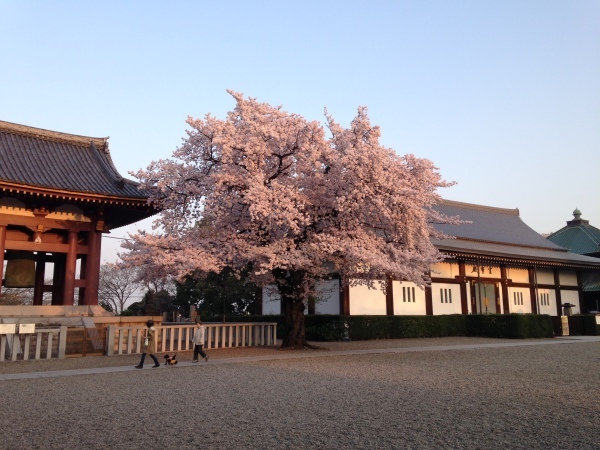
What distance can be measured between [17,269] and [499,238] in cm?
3182

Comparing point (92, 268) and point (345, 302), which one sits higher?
point (92, 268)

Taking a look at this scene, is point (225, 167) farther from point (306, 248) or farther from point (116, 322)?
point (116, 322)

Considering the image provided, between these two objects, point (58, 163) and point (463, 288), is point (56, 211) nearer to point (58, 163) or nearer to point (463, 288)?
point (58, 163)

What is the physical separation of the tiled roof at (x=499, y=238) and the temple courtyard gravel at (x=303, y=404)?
17111mm


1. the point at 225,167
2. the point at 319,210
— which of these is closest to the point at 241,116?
the point at 225,167

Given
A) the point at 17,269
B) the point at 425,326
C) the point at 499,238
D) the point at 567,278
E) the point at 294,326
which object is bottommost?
the point at 425,326

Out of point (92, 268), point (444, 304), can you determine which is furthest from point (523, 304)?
point (92, 268)

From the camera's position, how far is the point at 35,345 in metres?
17.4

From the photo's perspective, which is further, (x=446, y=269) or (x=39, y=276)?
(x=446, y=269)

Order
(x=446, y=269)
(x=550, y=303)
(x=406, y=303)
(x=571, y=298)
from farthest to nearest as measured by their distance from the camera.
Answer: (x=571, y=298) → (x=550, y=303) → (x=446, y=269) → (x=406, y=303)

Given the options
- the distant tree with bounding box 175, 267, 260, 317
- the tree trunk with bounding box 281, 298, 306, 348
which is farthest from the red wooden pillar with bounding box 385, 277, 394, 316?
the tree trunk with bounding box 281, 298, 306, 348

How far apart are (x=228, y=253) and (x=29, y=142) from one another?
13.4 metres

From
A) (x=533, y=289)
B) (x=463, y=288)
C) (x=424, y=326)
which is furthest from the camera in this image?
(x=533, y=289)

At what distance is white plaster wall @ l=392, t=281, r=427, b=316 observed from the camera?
29.4 meters
